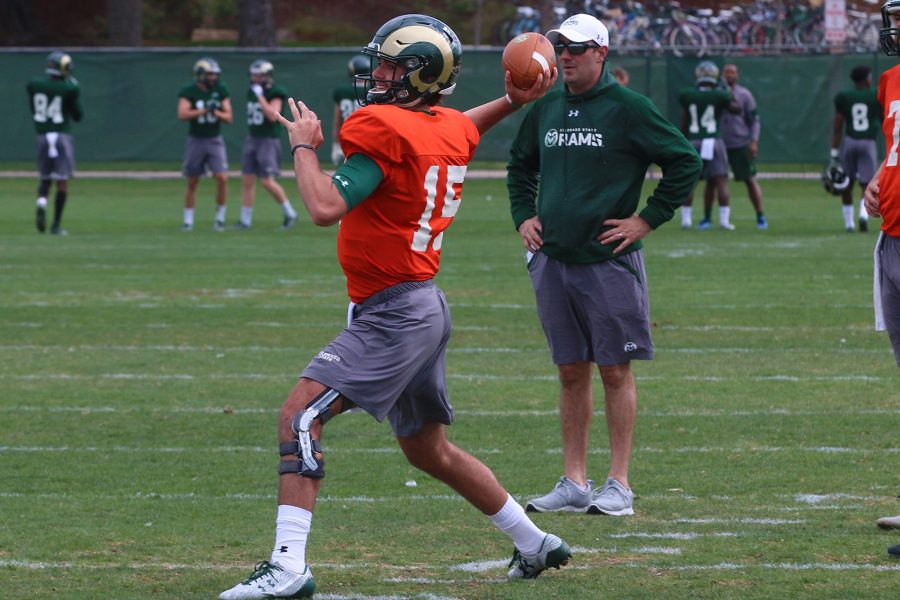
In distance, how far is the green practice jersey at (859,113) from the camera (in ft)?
56.2

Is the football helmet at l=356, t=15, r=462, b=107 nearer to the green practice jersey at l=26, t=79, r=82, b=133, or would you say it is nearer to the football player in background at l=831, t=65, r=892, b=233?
the football player in background at l=831, t=65, r=892, b=233

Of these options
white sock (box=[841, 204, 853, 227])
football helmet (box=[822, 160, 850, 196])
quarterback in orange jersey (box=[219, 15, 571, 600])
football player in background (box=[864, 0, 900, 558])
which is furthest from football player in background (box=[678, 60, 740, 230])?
quarterback in orange jersey (box=[219, 15, 571, 600])

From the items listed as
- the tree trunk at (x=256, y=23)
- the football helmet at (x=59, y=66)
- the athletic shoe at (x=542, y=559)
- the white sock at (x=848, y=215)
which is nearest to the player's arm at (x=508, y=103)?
the athletic shoe at (x=542, y=559)

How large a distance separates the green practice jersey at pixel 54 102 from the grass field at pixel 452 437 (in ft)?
13.9

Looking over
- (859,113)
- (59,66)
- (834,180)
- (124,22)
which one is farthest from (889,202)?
(124,22)

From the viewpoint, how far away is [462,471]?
494cm

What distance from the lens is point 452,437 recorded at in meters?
7.43

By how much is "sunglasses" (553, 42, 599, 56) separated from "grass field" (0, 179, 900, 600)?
1779 mm

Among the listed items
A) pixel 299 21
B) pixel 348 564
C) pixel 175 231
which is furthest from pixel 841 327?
pixel 299 21

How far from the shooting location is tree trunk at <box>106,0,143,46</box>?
34.5 m

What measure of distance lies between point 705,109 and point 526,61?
44.6 feet

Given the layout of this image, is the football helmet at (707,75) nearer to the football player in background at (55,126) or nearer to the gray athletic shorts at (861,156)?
the gray athletic shorts at (861,156)

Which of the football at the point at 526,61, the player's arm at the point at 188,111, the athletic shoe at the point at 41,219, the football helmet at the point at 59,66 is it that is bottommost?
the athletic shoe at the point at 41,219

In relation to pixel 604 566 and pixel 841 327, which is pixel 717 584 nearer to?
pixel 604 566
